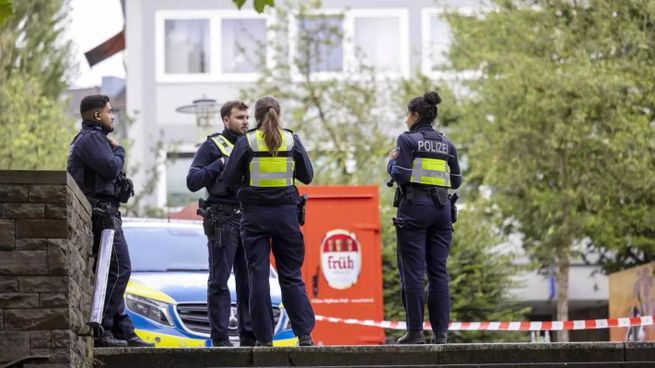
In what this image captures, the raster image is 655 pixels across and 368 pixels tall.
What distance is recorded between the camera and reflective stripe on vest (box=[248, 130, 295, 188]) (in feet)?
42.0

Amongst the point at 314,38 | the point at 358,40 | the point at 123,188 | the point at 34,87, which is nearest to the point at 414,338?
the point at 123,188

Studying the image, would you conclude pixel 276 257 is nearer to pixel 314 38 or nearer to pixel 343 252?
pixel 343 252

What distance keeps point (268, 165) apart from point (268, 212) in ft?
1.15

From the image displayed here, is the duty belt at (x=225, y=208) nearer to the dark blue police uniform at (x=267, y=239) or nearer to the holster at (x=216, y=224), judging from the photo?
the holster at (x=216, y=224)

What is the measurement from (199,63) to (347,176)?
11954 millimetres

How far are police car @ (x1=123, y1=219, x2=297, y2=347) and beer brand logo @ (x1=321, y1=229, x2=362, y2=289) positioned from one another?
5426 millimetres

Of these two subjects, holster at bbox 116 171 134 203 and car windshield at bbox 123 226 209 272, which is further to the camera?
car windshield at bbox 123 226 209 272

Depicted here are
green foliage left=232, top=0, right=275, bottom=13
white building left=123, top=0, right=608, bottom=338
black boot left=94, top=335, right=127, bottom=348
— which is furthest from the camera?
white building left=123, top=0, right=608, bottom=338

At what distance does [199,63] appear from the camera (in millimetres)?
41719

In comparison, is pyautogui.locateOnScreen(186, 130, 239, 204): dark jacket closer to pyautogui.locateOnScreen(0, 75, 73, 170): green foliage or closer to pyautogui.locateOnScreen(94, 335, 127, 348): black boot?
pyautogui.locateOnScreen(94, 335, 127, 348): black boot

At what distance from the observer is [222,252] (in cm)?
1340

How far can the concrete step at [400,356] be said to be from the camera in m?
11.9

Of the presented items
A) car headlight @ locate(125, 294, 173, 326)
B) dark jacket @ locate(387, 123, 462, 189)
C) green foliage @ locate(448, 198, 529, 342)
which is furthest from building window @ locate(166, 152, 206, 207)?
dark jacket @ locate(387, 123, 462, 189)

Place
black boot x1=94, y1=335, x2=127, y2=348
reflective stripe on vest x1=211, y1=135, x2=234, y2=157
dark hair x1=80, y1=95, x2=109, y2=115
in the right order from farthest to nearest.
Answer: reflective stripe on vest x1=211, y1=135, x2=234, y2=157 < dark hair x1=80, y1=95, x2=109, y2=115 < black boot x1=94, y1=335, x2=127, y2=348
